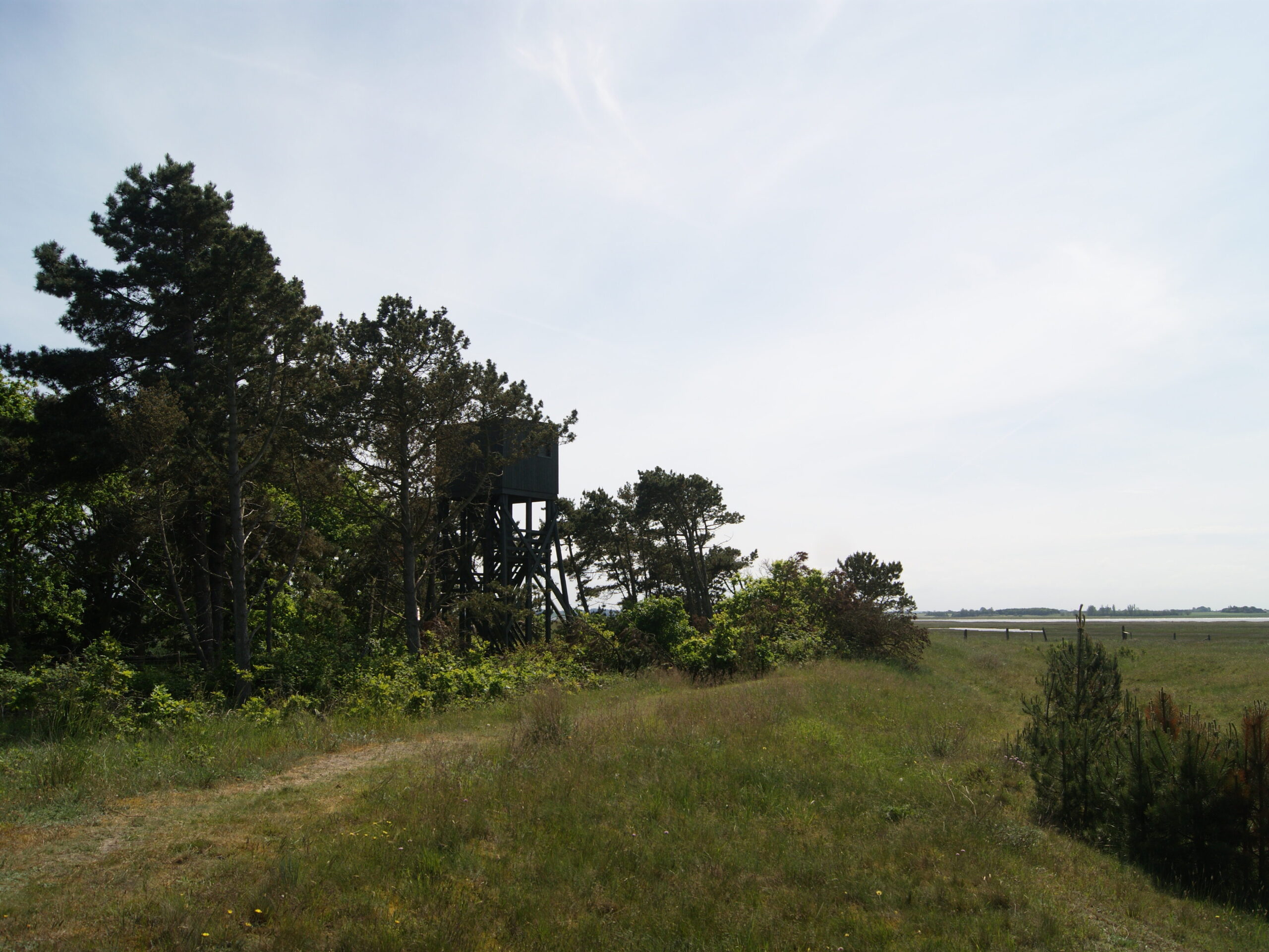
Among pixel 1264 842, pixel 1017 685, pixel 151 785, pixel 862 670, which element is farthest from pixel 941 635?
pixel 151 785

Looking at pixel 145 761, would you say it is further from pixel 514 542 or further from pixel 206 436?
pixel 514 542

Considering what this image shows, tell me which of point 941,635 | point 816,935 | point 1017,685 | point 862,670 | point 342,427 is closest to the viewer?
point 816,935

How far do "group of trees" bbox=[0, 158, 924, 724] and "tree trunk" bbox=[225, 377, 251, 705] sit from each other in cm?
5

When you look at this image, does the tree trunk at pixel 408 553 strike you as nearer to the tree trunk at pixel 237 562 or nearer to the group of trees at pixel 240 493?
the group of trees at pixel 240 493

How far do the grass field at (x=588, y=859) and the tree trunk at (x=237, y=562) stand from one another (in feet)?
18.3

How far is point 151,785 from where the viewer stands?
325 inches

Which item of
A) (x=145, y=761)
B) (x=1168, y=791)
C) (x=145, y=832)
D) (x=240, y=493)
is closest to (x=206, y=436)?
(x=240, y=493)

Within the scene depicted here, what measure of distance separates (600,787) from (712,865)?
2.20 m

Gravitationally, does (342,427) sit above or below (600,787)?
above

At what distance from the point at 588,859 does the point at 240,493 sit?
1269cm

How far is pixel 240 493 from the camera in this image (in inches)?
629

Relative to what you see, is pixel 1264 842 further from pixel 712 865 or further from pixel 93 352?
pixel 93 352

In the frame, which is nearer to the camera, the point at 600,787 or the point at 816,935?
the point at 816,935

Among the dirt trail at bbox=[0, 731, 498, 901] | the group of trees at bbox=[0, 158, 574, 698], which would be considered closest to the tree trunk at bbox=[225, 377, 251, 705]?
the group of trees at bbox=[0, 158, 574, 698]
